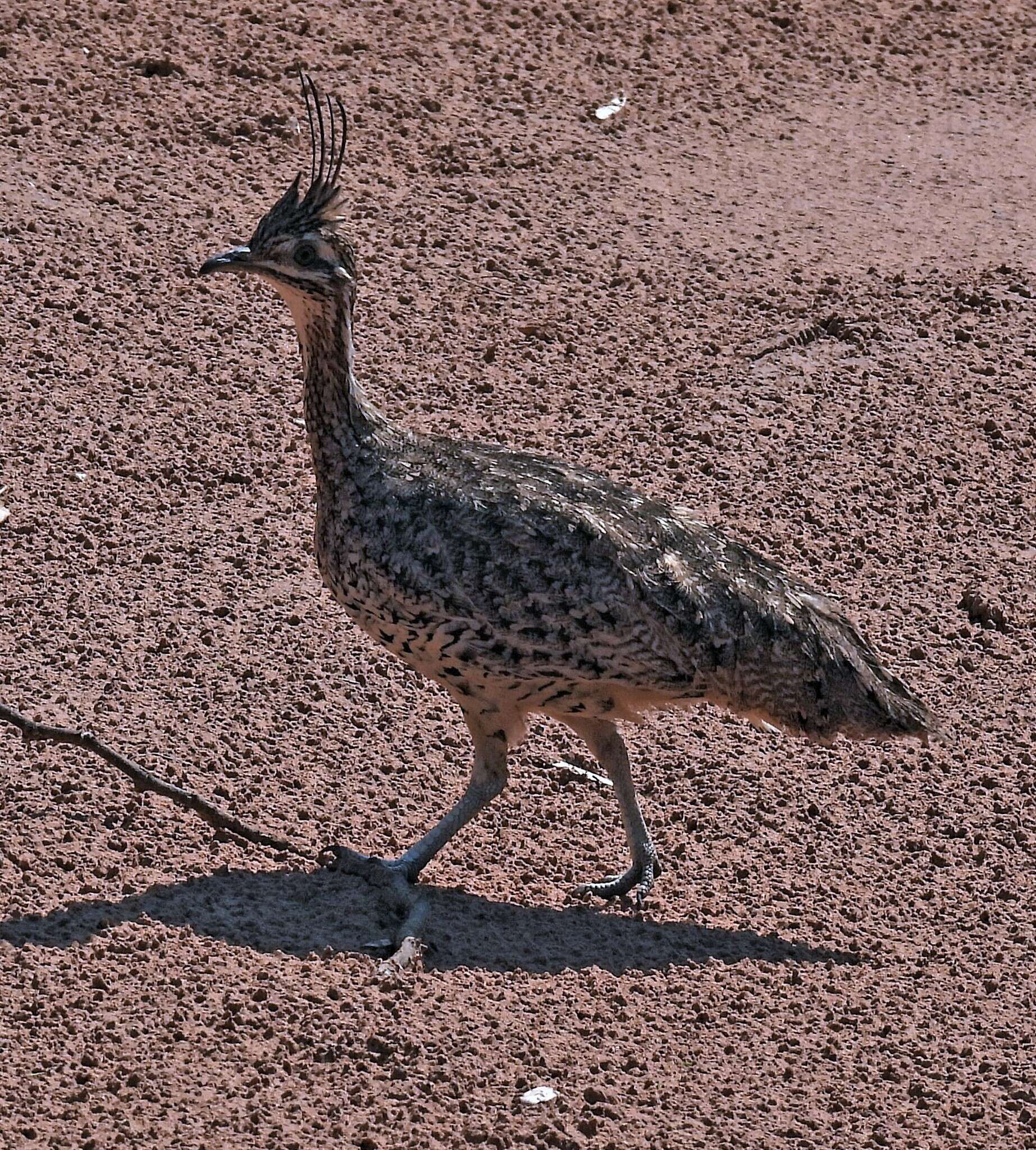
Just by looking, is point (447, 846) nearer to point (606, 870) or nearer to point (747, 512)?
point (606, 870)

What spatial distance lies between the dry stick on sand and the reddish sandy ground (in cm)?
8

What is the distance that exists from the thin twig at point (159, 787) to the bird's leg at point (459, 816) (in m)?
0.25

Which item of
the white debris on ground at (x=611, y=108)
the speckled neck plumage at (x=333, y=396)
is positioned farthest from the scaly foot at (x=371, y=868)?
the white debris on ground at (x=611, y=108)

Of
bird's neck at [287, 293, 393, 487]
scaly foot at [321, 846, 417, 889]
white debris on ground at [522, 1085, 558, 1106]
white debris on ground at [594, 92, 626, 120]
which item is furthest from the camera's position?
white debris on ground at [594, 92, 626, 120]

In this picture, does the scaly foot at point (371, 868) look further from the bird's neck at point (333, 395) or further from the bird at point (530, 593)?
the bird's neck at point (333, 395)

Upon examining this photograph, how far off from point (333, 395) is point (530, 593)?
3.83 feet

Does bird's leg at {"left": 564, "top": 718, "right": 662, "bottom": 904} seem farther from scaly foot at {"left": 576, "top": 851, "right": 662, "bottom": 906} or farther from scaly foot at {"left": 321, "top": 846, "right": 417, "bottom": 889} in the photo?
scaly foot at {"left": 321, "top": 846, "right": 417, "bottom": 889}

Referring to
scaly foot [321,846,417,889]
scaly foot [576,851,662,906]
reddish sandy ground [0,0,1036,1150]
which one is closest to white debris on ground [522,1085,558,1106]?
reddish sandy ground [0,0,1036,1150]

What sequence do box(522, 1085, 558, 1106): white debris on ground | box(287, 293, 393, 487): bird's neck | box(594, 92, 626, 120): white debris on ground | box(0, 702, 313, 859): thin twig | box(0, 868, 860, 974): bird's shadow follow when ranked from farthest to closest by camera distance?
box(594, 92, 626, 120): white debris on ground
box(287, 293, 393, 487): bird's neck
box(0, 702, 313, 859): thin twig
box(0, 868, 860, 974): bird's shadow
box(522, 1085, 558, 1106): white debris on ground

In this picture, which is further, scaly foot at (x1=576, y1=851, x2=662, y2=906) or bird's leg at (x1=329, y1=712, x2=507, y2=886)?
scaly foot at (x1=576, y1=851, x2=662, y2=906)

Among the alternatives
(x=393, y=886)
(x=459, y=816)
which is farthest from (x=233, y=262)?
(x=393, y=886)

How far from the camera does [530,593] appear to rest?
7070 mm

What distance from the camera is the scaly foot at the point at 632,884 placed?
24.6 ft

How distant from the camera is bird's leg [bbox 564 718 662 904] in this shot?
24.6 ft
